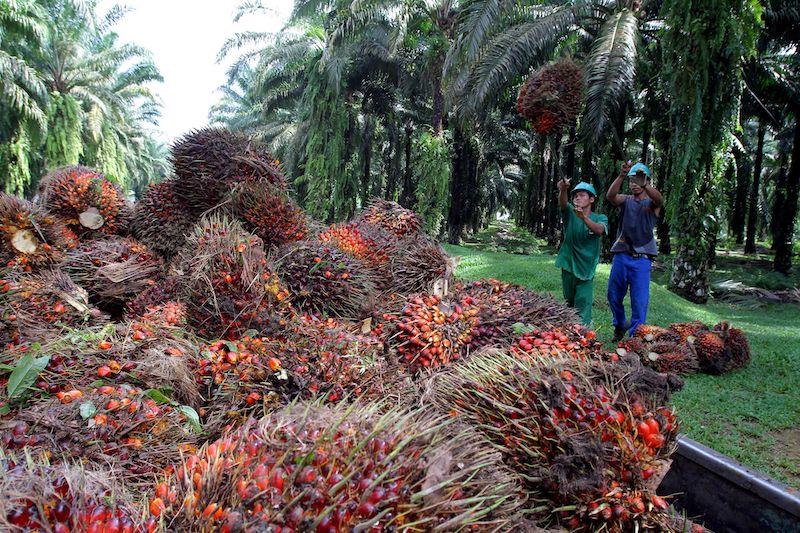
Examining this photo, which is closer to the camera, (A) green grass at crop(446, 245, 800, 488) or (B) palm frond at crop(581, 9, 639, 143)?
(A) green grass at crop(446, 245, 800, 488)

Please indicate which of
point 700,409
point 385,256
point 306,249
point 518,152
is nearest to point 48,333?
point 306,249

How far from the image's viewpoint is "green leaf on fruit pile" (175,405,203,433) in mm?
2256

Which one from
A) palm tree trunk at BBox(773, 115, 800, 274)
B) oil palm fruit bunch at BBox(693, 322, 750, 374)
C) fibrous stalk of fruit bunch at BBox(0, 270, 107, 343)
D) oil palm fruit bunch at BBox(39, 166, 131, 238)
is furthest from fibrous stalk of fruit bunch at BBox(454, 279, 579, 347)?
palm tree trunk at BBox(773, 115, 800, 274)

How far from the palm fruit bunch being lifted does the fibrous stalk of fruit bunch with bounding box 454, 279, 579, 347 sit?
1.89 m

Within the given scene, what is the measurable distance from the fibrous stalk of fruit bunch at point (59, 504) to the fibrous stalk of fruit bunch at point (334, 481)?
9 cm

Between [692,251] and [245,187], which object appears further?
[692,251]

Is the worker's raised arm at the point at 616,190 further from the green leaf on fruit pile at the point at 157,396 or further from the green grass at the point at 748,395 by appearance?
the green leaf on fruit pile at the point at 157,396

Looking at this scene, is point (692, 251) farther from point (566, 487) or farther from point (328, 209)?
point (328, 209)

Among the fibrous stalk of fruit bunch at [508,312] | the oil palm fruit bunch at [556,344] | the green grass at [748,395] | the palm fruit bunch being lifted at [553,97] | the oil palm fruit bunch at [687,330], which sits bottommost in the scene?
the green grass at [748,395]

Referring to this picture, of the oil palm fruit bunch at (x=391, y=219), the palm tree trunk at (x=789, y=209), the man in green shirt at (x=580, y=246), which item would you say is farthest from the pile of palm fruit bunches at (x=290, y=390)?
the palm tree trunk at (x=789, y=209)

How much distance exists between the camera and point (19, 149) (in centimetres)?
2219

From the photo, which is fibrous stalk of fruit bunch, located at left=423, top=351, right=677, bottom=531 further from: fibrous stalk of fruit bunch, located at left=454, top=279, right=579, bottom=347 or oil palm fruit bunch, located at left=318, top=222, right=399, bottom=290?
oil palm fruit bunch, located at left=318, top=222, right=399, bottom=290

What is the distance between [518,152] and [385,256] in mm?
33994

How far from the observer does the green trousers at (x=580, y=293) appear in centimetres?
539
